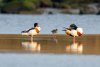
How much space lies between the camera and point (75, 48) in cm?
2817

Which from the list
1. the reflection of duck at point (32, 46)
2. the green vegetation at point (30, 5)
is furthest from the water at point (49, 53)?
the green vegetation at point (30, 5)

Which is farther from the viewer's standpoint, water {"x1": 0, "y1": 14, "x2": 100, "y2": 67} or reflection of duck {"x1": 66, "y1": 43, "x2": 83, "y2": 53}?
reflection of duck {"x1": 66, "y1": 43, "x2": 83, "y2": 53}

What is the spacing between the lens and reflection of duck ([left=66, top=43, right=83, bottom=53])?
89.9 feet

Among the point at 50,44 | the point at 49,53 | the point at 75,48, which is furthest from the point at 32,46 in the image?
the point at 49,53

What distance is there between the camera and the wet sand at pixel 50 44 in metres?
27.2

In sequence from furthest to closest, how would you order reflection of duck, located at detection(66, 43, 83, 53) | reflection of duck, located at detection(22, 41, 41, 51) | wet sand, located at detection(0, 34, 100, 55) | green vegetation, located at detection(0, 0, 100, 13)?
green vegetation, located at detection(0, 0, 100, 13)
reflection of duck, located at detection(22, 41, 41, 51)
reflection of duck, located at detection(66, 43, 83, 53)
wet sand, located at detection(0, 34, 100, 55)

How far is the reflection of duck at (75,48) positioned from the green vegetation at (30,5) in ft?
179

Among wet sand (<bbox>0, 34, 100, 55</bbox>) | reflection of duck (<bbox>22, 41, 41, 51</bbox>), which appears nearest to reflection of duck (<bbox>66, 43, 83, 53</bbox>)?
wet sand (<bbox>0, 34, 100, 55</bbox>)

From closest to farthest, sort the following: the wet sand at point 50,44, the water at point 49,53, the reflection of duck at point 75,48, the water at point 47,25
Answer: the water at point 49,53, the wet sand at point 50,44, the reflection of duck at point 75,48, the water at point 47,25

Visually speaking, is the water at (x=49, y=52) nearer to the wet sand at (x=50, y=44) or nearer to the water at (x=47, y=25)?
the wet sand at (x=50, y=44)

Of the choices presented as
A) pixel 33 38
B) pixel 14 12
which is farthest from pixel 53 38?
pixel 14 12

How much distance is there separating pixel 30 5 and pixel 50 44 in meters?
54.4

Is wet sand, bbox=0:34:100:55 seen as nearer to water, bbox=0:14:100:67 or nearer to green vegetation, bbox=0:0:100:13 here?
water, bbox=0:14:100:67

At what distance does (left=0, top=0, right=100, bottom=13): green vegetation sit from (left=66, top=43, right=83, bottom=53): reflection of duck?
54.4 metres
